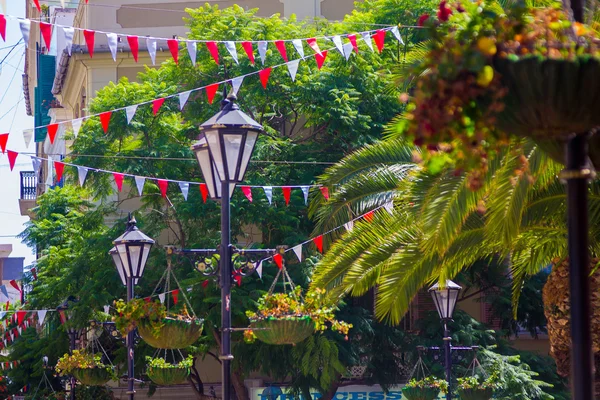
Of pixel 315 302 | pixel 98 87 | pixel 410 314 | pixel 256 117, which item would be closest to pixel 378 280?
pixel 315 302

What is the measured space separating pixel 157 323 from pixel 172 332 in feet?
0.64

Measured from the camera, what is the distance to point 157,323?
472 inches

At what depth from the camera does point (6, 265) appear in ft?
341

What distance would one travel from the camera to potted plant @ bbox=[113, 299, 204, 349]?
471 inches

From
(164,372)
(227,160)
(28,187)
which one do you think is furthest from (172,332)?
(28,187)

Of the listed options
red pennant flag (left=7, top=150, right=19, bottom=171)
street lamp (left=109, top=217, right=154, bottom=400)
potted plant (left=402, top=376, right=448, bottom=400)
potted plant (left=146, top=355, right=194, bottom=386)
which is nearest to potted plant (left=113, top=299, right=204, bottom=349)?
street lamp (left=109, top=217, right=154, bottom=400)

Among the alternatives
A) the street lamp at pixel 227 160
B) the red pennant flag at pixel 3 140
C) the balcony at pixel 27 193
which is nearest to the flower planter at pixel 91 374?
the red pennant flag at pixel 3 140

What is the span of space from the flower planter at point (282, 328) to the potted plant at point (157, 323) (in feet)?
3.22

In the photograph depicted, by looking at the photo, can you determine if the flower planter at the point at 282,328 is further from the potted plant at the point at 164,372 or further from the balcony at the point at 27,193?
the balcony at the point at 27,193

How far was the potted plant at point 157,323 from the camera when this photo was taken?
12.0 metres

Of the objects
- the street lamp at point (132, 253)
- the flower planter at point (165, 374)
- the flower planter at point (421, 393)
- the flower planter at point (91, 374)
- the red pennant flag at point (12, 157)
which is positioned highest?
the red pennant flag at point (12, 157)

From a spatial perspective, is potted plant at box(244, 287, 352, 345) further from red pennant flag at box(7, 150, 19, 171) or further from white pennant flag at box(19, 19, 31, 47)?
red pennant flag at box(7, 150, 19, 171)

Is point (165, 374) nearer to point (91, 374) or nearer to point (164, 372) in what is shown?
point (164, 372)

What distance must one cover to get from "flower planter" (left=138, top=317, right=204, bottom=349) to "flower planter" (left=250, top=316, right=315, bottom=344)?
0.96 meters
